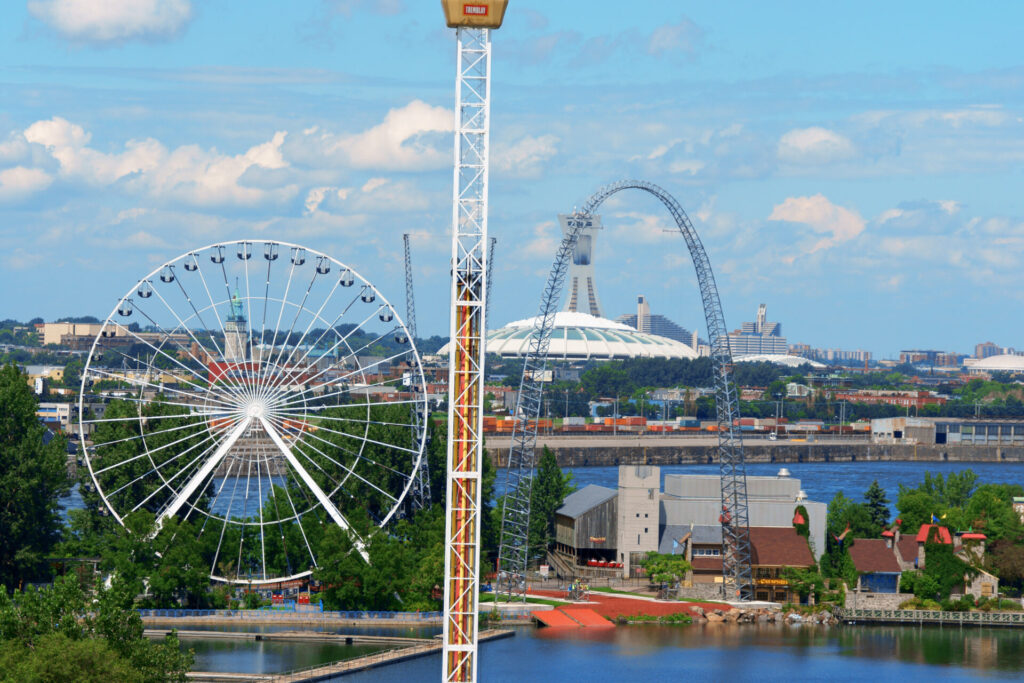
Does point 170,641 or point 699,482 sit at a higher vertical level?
point 699,482

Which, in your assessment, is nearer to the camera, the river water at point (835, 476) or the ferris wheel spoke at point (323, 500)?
the ferris wheel spoke at point (323, 500)

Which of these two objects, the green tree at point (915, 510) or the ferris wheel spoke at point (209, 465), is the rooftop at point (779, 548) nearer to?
the green tree at point (915, 510)

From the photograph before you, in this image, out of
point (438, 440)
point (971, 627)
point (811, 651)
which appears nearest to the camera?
point (811, 651)

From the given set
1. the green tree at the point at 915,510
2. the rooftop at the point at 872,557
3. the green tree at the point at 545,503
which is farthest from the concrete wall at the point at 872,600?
the green tree at the point at 545,503

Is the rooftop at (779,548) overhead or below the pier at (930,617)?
overhead

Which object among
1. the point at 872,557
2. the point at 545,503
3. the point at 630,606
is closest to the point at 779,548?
the point at 872,557

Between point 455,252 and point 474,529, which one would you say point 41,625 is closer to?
point 474,529

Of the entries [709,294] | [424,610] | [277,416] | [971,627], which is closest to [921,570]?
[971,627]

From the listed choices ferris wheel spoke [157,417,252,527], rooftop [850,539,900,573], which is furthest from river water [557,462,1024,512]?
ferris wheel spoke [157,417,252,527]
